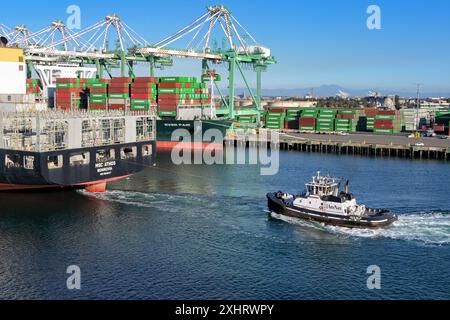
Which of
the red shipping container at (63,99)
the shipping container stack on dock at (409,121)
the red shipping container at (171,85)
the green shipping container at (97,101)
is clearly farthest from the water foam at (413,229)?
the shipping container stack on dock at (409,121)

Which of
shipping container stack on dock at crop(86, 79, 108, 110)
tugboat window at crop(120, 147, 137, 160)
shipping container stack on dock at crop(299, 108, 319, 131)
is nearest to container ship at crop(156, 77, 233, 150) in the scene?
shipping container stack on dock at crop(86, 79, 108, 110)

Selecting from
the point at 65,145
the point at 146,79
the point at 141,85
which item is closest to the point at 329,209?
the point at 65,145

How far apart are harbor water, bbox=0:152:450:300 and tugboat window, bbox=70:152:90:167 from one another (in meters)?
2.20

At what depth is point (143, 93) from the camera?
73.2 m

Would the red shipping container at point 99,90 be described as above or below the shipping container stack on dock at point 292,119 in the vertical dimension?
above

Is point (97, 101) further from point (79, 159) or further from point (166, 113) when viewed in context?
point (79, 159)

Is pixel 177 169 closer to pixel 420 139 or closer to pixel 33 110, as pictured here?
pixel 33 110

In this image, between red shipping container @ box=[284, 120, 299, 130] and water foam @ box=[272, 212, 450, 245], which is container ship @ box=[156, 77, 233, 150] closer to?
red shipping container @ box=[284, 120, 299, 130]

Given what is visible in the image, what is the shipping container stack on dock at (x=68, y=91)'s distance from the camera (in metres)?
80.0

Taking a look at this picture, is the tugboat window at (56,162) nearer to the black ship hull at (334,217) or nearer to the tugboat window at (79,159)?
the tugboat window at (79,159)

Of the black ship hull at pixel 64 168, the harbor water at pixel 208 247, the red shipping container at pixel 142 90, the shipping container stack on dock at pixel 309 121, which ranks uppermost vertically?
the red shipping container at pixel 142 90

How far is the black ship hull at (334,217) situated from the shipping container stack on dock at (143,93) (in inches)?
1704

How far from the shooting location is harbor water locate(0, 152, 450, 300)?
2108 cm

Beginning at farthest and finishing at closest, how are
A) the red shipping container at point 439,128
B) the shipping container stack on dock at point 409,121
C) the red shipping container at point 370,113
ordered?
the shipping container stack on dock at point 409,121, the red shipping container at point 370,113, the red shipping container at point 439,128
